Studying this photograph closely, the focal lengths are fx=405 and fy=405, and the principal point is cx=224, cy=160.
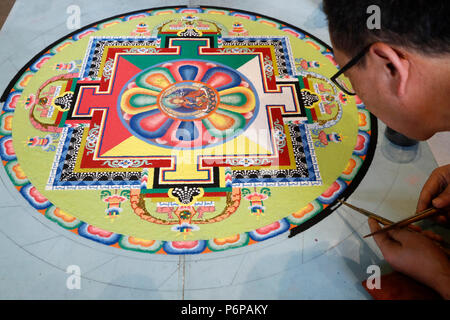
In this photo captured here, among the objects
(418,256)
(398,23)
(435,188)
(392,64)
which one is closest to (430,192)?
(435,188)

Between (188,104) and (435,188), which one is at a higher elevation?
(188,104)

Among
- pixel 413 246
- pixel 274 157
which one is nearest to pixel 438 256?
pixel 413 246

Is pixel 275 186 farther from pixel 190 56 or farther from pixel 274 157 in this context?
pixel 190 56

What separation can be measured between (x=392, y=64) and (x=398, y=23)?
0.11 metres

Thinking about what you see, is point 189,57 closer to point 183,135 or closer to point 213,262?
point 183,135

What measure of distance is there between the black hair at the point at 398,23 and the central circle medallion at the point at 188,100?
4.11ft

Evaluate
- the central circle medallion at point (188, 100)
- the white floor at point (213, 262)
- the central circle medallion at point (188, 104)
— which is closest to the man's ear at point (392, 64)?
the white floor at point (213, 262)

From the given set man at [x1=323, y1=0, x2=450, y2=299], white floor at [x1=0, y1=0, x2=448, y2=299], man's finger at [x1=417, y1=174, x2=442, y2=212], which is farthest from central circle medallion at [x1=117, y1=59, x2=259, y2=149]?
man at [x1=323, y1=0, x2=450, y2=299]

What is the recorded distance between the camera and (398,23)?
35.6 inches

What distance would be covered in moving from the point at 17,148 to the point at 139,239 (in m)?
0.86

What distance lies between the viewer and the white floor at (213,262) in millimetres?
1546

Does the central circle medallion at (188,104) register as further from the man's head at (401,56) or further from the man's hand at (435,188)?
the man's head at (401,56)

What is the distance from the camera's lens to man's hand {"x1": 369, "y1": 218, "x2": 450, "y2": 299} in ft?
4.36

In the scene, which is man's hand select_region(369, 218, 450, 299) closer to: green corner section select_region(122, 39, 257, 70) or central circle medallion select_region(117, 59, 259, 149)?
central circle medallion select_region(117, 59, 259, 149)
